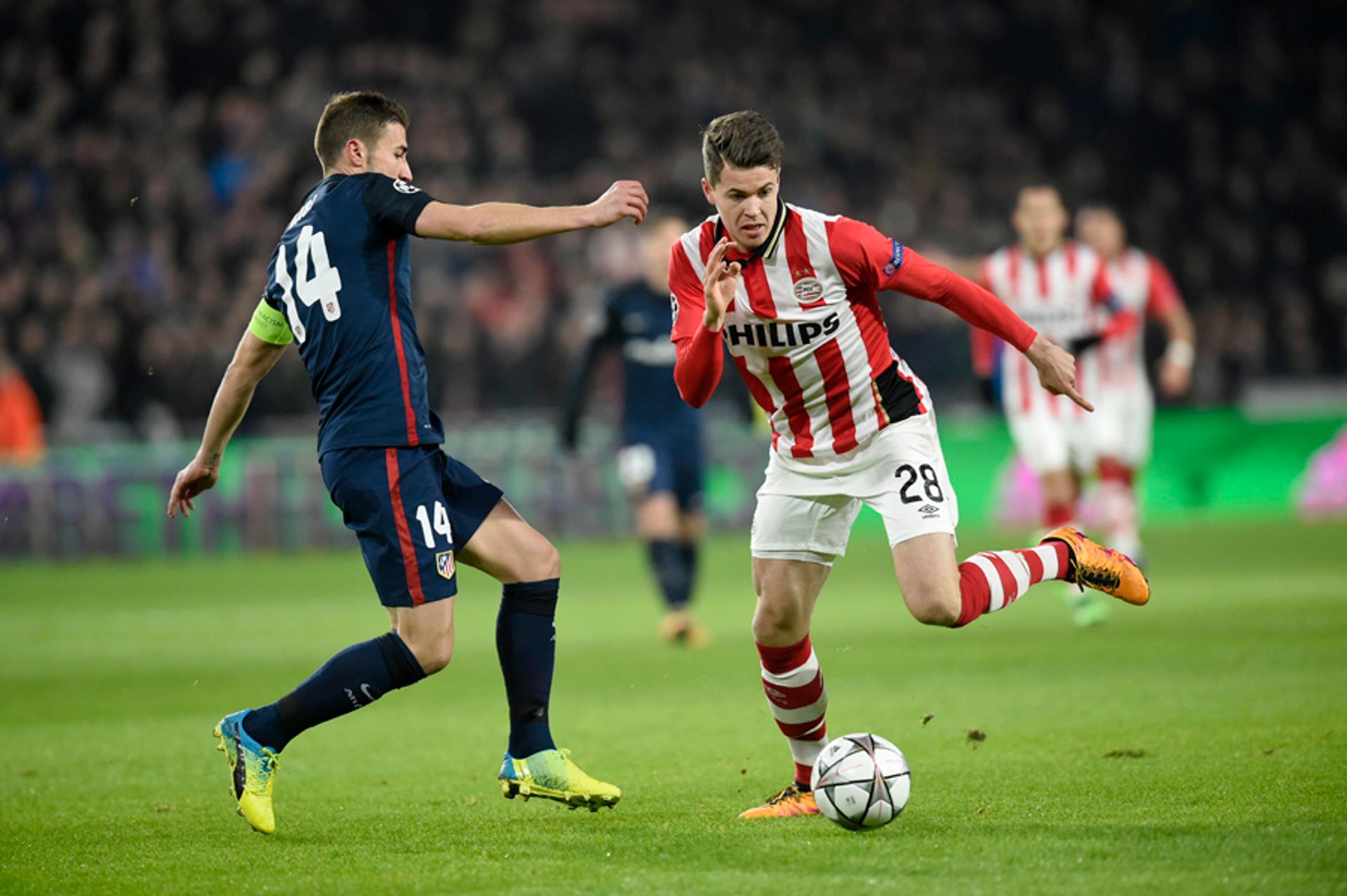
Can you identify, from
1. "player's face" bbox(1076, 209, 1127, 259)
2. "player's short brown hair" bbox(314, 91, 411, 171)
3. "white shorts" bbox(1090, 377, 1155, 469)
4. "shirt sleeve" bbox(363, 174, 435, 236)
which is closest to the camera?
"shirt sleeve" bbox(363, 174, 435, 236)

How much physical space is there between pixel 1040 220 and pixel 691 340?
244 inches

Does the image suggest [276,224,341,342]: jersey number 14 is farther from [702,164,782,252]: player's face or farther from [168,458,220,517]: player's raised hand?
[702,164,782,252]: player's face

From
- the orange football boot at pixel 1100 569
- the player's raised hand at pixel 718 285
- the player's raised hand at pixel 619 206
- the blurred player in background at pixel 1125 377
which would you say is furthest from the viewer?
the blurred player in background at pixel 1125 377

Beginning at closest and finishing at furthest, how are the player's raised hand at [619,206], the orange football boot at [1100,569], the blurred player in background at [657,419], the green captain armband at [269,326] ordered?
the player's raised hand at [619,206] → the green captain armband at [269,326] → the orange football boot at [1100,569] → the blurred player in background at [657,419]

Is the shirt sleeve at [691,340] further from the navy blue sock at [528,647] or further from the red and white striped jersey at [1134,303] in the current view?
the red and white striped jersey at [1134,303]

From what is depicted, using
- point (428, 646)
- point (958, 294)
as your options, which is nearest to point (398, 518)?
point (428, 646)

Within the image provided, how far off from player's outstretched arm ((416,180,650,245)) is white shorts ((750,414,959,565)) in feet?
3.60

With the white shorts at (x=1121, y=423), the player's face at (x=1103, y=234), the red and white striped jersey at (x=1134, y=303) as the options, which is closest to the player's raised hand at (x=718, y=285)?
the white shorts at (x=1121, y=423)

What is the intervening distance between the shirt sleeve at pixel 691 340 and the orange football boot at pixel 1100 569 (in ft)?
4.45

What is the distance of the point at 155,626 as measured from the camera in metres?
12.1

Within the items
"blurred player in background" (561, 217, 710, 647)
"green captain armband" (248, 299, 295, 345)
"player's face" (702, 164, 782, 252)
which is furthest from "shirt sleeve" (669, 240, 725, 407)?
"blurred player in background" (561, 217, 710, 647)

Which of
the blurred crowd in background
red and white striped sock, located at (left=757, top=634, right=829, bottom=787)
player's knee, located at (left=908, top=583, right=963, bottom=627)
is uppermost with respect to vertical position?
the blurred crowd in background

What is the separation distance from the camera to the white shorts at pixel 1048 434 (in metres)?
10.9

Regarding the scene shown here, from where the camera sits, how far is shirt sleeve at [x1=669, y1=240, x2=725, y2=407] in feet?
16.7
